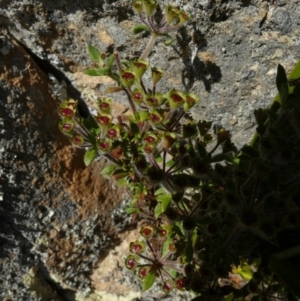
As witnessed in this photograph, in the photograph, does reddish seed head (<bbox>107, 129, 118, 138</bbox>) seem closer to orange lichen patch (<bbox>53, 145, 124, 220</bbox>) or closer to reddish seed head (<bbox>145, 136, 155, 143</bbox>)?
reddish seed head (<bbox>145, 136, 155, 143</bbox>)

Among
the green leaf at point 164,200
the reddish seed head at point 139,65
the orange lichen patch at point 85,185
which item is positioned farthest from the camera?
the orange lichen patch at point 85,185

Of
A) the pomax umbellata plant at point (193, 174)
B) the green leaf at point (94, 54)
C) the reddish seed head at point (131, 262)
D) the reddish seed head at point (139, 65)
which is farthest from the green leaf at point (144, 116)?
the reddish seed head at point (131, 262)

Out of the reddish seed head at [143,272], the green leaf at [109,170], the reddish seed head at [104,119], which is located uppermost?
the reddish seed head at [104,119]

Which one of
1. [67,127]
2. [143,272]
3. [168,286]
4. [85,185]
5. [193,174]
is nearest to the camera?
[67,127]

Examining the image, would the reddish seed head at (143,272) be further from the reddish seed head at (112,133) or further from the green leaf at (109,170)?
the reddish seed head at (112,133)

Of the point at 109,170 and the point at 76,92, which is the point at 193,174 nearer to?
the point at 109,170

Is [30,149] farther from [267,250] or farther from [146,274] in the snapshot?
[267,250]

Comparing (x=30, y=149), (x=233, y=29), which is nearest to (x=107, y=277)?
(x=30, y=149)

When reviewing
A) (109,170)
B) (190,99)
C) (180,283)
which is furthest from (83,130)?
(180,283)
